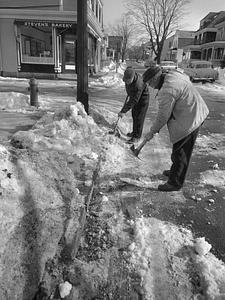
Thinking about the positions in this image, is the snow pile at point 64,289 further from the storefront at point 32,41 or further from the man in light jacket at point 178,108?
the storefront at point 32,41

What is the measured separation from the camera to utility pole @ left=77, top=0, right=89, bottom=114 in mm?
6965

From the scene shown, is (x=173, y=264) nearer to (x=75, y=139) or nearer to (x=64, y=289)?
(x=64, y=289)

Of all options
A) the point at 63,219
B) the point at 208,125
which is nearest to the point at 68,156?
the point at 63,219

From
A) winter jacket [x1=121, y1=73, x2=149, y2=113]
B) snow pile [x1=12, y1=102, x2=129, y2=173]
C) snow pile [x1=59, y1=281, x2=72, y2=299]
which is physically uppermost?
winter jacket [x1=121, y1=73, x2=149, y2=113]

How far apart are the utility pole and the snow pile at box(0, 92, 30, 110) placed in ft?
7.27

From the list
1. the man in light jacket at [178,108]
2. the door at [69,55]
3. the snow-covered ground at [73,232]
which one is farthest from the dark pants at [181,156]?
the door at [69,55]

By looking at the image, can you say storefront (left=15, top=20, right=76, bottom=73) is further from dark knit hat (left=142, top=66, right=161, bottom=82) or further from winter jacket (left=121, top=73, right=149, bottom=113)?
dark knit hat (left=142, top=66, right=161, bottom=82)

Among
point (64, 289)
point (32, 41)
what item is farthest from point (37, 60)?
point (64, 289)

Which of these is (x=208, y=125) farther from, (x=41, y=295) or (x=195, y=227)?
(x=41, y=295)

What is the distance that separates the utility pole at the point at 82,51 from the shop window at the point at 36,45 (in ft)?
36.9

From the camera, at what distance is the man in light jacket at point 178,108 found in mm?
3576

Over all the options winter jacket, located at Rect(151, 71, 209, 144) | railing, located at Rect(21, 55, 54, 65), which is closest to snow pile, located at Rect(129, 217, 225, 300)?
winter jacket, located at Rect(151, 71, 209, 144)

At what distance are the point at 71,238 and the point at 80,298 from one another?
658mm

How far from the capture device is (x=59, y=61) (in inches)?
707
